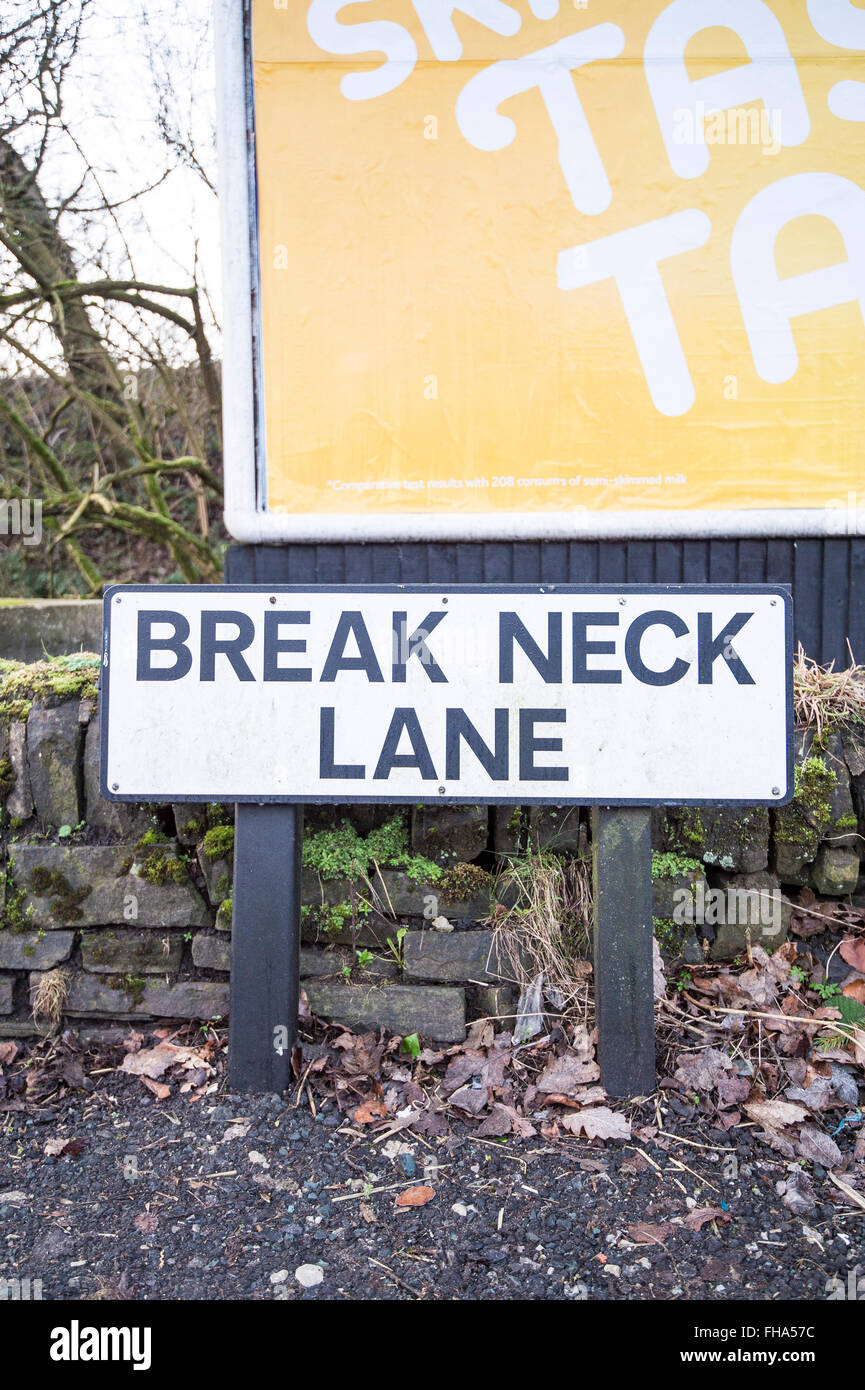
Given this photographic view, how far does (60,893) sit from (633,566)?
2.46 metres

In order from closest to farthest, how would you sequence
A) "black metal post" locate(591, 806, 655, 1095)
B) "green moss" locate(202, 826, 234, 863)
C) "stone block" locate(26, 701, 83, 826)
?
"black metal post" locate(591, 806, 655, 1095) < "green moss" locate(202, 826, 234, 863) < "stone block" locate(26, 701, 83, 826)

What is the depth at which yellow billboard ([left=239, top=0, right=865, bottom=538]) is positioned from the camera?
314 centimetres

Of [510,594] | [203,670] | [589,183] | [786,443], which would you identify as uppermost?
[589,183]

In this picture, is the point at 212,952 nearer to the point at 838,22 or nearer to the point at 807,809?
the point at 807,809

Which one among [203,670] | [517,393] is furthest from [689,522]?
[203,670]

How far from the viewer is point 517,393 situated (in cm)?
322

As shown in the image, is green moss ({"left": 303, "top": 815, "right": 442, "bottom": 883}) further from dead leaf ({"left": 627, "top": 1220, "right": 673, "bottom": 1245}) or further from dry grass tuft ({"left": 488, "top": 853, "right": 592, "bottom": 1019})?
dead leaf ({"left": 627, "top": 1220, "right": 673, "bottom": 1245})

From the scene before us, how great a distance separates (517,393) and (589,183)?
846 mm

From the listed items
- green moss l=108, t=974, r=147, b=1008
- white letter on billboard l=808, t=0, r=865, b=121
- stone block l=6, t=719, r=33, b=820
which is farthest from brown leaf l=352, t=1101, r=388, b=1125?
white letter on billboard l=808, t=0, r=865, b=121

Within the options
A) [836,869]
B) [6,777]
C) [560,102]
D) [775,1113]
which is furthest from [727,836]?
[560,102]

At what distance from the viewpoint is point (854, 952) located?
2764 mm

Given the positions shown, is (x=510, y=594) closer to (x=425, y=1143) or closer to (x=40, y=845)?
(x=425, y=1143)

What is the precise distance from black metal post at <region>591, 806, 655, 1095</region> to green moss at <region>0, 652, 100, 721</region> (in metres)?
1.92

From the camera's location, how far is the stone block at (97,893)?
9.33 ft
